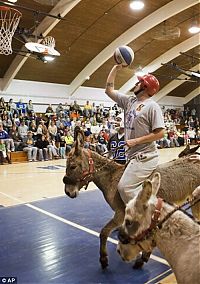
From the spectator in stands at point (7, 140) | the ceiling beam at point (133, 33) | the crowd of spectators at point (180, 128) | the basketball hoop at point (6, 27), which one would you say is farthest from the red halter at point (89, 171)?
the crowd of spectators at point (180, 128)

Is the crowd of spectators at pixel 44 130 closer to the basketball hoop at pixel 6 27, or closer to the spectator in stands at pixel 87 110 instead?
the spectator in stands at pixel 87 110

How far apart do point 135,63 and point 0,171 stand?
15642 millimetres

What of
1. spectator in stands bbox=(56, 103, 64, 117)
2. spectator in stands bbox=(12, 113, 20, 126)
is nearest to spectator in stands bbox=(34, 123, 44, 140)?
spectator in stands bbox=(12, 113, 20, 126)

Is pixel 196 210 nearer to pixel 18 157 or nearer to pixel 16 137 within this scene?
pixel 18 157

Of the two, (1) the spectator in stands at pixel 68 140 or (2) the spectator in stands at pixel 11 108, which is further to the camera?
(2) the spectator in stands at pixel 11 108

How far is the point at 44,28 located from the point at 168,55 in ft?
36.7

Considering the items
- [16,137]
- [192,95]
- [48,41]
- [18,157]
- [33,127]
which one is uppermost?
[48,41]

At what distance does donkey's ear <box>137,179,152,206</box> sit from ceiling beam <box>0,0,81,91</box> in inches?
531

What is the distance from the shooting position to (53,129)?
51.9 feet

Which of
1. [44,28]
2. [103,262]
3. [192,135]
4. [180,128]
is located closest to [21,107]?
[44,28]

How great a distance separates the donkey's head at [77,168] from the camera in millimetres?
3346

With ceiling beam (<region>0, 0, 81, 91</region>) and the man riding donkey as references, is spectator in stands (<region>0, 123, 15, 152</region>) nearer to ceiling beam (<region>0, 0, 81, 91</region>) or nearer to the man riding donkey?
ceiling beam (<region>0, 0, 81, 91</region>)

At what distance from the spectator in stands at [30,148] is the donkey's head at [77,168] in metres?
10.8

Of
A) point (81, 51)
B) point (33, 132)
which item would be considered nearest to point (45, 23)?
point (81, 51)
